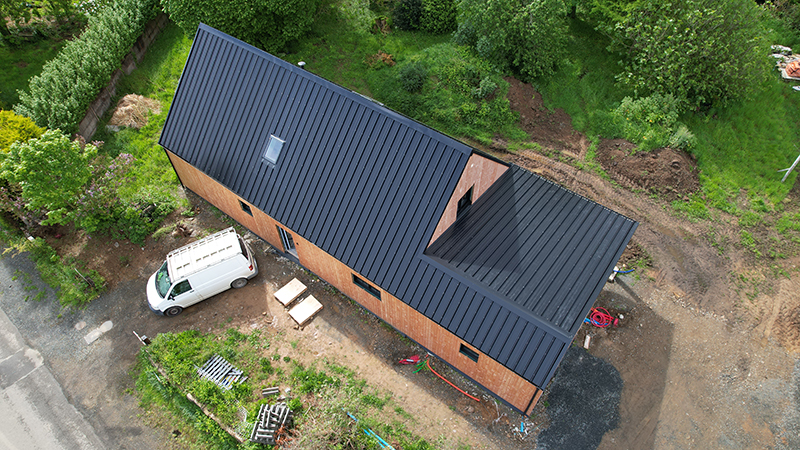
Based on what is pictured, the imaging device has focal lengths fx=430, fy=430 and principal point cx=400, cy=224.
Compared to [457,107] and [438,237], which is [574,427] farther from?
[457,107]

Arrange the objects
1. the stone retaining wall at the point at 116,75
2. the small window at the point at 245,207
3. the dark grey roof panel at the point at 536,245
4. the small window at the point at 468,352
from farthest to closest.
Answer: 1. the stone retaining wall at the point at 116,75
2. the small window at the point at 245,207
3. the small window at the point at 468,352
4. the dark grey roof panel at the point at 536,245

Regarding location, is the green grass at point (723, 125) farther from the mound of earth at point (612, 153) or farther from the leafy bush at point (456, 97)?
the leafy bush at point (456, 97)

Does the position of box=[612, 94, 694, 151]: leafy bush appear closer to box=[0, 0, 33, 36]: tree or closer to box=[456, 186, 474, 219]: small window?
box=[456, 186, 474, 219]: small window

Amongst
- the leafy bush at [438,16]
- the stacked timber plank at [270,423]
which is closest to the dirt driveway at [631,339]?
the stacked timber plank at [270,423]

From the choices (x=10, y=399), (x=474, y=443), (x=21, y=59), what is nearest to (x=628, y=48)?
(x=474, y=443)

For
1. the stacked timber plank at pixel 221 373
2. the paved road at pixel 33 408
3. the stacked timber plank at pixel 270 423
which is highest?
the stacked timber plank at pixel 270 423

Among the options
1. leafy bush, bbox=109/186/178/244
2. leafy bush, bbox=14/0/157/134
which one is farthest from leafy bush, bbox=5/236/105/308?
leafy bush, bbox=14/0/157/134

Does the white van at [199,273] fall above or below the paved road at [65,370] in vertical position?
above

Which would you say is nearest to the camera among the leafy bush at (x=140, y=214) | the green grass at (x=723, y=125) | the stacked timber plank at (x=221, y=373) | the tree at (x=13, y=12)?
the stacked timber plank at (x=221, y=373)
